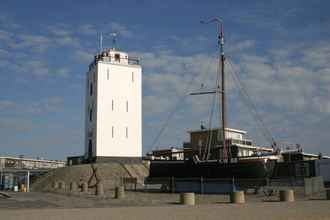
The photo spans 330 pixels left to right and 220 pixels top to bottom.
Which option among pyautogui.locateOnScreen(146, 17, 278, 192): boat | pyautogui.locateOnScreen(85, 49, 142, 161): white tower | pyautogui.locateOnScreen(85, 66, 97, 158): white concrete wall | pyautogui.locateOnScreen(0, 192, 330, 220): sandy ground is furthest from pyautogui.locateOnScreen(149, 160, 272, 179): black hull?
pyautogui.locateOnScreen(85, 66, 97, 158): white concrete wall

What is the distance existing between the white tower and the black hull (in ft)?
43.9

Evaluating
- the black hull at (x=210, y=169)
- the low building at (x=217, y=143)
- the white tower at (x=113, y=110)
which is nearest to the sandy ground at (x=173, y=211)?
the black hull at (x=210, y=169)

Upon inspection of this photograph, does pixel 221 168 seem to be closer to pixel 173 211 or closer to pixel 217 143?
pixel 173 211

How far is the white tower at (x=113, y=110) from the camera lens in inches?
2110

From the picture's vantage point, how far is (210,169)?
123 ft

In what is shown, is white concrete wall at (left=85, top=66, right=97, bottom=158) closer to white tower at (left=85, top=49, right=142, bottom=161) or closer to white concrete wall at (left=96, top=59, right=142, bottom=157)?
white tower at (left=85, top=49, right=142, bottom=161)

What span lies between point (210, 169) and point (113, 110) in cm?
2028

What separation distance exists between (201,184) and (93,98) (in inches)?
978

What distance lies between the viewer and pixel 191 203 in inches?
892

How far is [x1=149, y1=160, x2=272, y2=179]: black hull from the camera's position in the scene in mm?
34969

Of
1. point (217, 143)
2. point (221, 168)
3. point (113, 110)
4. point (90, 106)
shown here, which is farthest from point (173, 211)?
point (217, 143)

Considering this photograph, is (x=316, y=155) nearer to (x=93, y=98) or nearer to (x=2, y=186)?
(x=93, y=98)

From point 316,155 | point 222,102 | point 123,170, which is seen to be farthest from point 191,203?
point 316,155

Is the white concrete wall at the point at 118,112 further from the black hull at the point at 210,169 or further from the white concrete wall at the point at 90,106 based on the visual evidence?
the black hull at the point at 210,169
